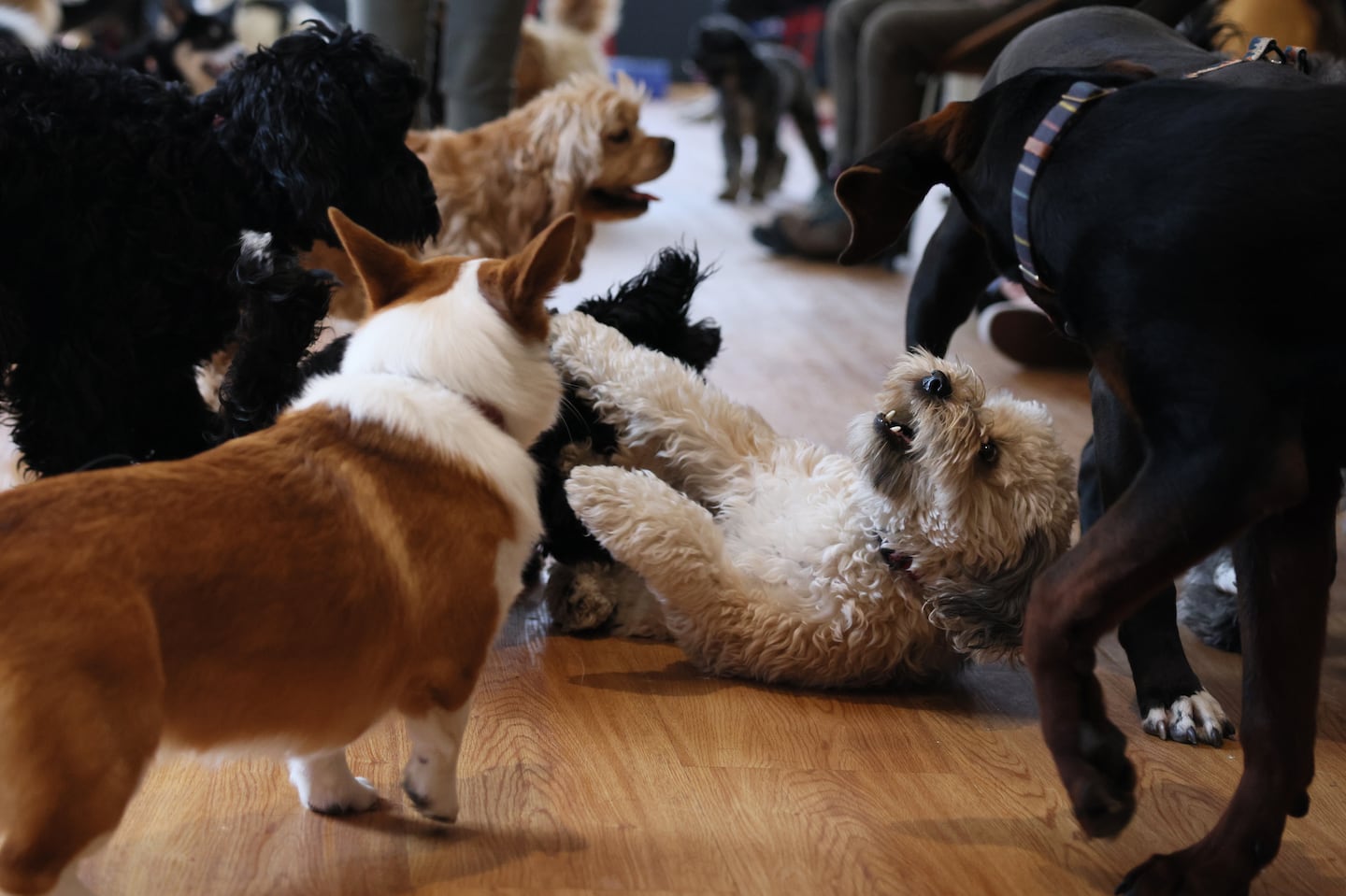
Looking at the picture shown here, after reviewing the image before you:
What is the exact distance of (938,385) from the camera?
6.51ft

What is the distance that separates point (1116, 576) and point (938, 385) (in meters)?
0.68

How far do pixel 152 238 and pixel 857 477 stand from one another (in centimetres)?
132

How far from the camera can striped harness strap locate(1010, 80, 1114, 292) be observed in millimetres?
1522

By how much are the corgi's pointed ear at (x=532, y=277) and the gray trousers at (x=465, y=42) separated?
2.16 metres

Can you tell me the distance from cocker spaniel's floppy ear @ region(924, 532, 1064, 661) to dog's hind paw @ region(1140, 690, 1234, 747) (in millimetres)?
272

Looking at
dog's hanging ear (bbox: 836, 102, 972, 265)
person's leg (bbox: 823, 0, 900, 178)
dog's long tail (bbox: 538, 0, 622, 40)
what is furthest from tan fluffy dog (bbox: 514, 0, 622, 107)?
dog's hanging ear (bbox: 836, 102, 972, 265)

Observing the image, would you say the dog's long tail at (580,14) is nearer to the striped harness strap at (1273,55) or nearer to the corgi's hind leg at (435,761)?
the striped harness strap at (1273,55)

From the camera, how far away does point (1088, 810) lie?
1.38 m

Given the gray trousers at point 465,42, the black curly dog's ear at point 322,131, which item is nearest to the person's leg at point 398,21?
the gray trousers at point 465,42

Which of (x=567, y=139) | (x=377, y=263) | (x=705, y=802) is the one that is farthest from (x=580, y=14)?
(x=705, y=802)

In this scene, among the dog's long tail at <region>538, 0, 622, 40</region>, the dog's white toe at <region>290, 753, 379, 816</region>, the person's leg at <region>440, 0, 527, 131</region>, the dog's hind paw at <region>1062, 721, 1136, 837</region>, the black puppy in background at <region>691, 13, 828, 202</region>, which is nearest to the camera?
the dog's hind paw at <region>1062, 721, 1136, 837</region>

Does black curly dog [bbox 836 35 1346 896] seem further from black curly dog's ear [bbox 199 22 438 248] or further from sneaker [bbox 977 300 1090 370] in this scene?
sneaker [bbox 977 300 1090 370]

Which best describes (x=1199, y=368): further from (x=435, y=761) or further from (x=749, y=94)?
(x=749, y=94)

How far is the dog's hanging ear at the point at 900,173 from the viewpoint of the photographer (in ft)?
5.65
